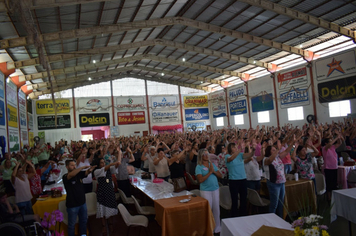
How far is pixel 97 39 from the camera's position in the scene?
13.7 m

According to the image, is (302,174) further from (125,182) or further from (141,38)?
(141,38)

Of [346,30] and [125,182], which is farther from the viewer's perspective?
[346,30]

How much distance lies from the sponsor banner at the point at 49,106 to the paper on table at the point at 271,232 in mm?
24556

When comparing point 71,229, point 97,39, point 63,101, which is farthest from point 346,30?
point 63,101

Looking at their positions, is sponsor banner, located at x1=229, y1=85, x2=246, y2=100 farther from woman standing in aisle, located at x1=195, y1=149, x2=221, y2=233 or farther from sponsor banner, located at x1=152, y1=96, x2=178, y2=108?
woman standing in aisle, located at x1=195, y1=149, x2=221, y2=233

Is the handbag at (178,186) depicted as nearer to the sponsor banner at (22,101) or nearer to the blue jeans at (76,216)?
the blue jeans at (76,216)

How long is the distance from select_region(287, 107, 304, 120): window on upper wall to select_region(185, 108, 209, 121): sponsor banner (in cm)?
1094

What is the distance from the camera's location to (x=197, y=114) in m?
28.4

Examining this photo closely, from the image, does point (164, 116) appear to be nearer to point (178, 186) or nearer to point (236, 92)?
point (236, 92)

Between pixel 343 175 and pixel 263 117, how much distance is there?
15.1 metres

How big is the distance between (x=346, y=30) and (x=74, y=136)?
72.3 feet

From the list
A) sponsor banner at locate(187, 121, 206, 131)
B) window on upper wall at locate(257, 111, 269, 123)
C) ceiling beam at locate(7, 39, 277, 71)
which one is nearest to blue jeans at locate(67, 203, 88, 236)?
ceiling beam at locate(7, 39, 277, 71)

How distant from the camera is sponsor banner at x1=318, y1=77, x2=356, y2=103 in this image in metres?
14.3

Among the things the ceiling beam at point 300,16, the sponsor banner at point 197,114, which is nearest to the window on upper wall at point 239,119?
the sponsor banner at point 197,114
